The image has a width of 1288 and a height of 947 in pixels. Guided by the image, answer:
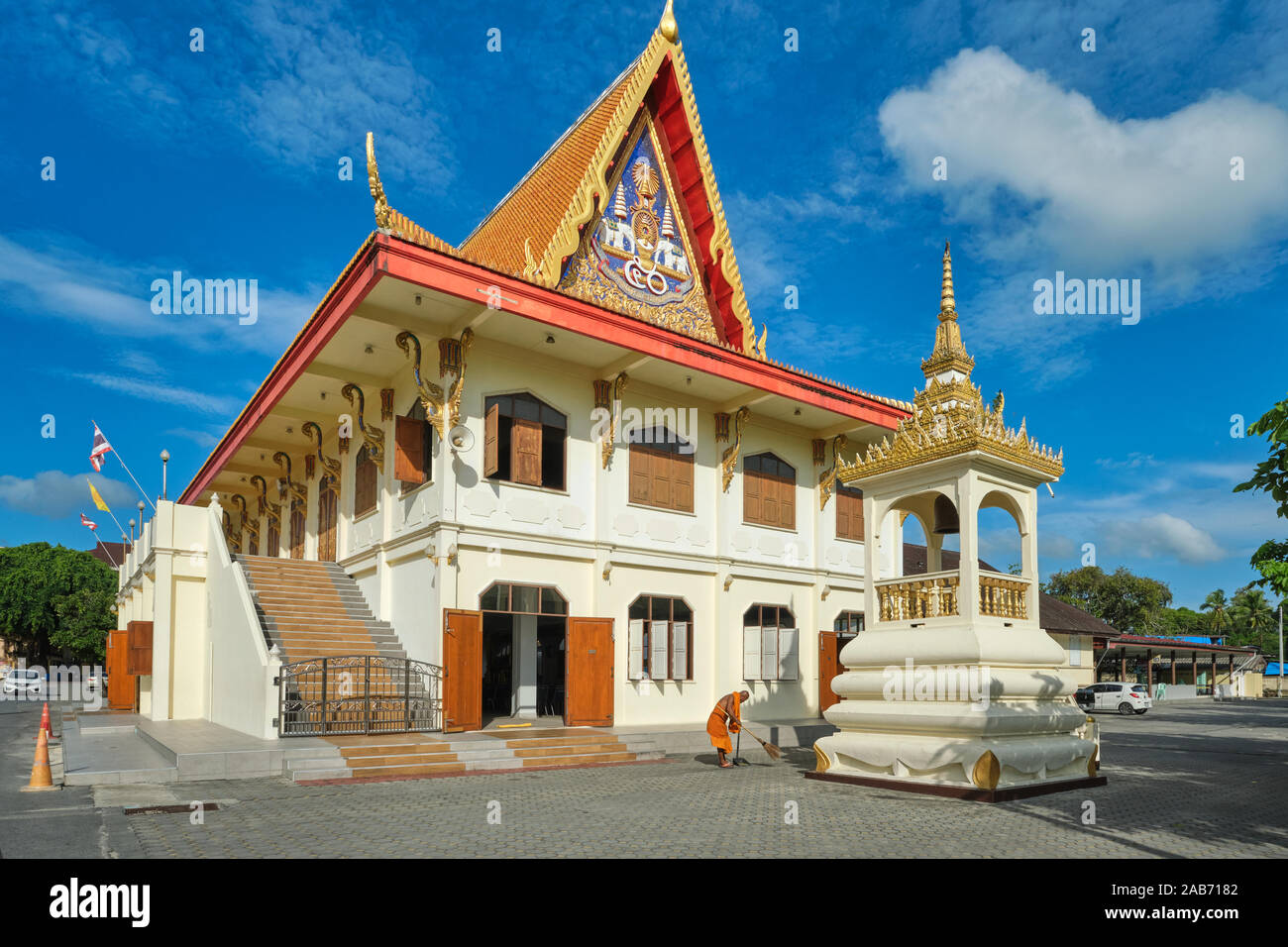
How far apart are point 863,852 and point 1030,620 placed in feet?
19.3

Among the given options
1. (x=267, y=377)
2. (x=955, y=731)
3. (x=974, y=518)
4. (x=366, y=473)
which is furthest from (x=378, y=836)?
(x=267, y=377)

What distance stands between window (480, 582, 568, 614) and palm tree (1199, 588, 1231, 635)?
3350 inches

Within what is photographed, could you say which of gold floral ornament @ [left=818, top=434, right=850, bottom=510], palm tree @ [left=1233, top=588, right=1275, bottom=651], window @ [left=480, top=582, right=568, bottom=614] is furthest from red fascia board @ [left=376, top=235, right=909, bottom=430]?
palm tree @ [left=1233, top=588, right=1275, bottom=651]

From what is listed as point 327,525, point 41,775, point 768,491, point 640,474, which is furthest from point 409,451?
point 768,491

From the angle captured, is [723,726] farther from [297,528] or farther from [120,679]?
[120,679]

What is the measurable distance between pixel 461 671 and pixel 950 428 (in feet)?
26.6

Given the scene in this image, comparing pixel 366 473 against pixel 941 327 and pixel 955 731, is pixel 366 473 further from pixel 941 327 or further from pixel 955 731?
pixel 955 731

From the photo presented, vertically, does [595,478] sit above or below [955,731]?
above

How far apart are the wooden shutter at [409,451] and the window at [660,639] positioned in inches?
183

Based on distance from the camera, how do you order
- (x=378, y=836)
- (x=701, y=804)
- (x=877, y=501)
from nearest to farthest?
(x=378, y=836), (x=701, y=804), (x=877, y=501)

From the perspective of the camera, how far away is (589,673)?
53.0 feet

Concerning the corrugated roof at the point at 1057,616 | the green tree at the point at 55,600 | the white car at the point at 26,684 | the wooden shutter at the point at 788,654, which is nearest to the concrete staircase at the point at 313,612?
the wooden shutter at the point at 788,654
